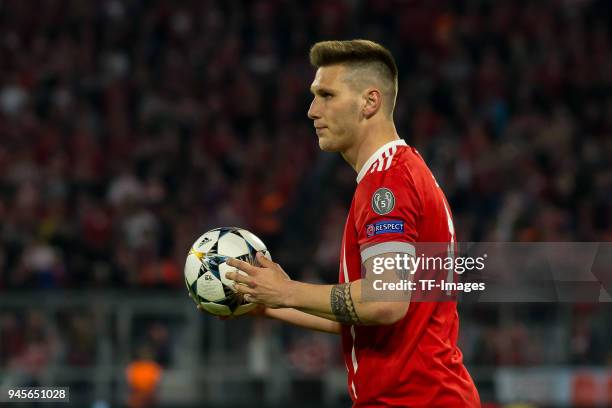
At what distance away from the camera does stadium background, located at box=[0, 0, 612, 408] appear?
12578 millimetres

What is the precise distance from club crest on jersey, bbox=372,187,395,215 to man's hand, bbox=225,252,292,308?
1.48ft

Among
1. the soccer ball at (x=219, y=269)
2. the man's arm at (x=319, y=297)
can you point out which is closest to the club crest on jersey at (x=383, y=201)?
the man's arm at (x=319, y=297)

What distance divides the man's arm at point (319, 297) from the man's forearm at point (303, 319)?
0.74 meters

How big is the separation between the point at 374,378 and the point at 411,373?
16 cm

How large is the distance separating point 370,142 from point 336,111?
0.19m

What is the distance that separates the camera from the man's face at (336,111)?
16.1ft

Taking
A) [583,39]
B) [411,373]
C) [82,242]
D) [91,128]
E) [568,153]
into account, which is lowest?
[411,373]

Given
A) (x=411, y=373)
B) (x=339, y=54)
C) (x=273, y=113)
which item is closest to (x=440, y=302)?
(x=411, y=373)

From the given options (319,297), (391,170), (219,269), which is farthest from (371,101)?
(219,269)

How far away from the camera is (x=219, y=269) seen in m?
5.18

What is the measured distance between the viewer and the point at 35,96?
56.7 feet

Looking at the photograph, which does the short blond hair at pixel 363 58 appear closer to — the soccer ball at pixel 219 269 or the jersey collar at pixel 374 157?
the jersey collar at pixel 374 157

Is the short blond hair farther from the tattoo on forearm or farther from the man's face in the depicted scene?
the tattoo on forearm

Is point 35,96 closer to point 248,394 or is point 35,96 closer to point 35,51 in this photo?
point 35,51
